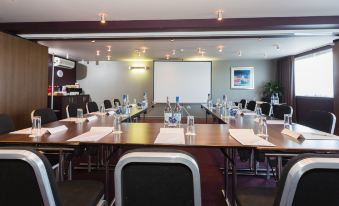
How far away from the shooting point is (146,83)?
866 cm

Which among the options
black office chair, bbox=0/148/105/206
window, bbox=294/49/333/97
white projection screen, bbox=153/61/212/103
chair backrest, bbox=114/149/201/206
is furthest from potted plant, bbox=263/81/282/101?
black office chair, bbox=0/148/105/206

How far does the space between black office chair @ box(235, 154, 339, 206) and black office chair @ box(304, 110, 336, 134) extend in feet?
4.83

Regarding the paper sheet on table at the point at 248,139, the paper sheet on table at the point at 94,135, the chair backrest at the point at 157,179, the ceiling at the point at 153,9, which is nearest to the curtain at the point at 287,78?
the ceiling at the point at 153,9

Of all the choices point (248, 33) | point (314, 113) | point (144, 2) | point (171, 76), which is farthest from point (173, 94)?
point (314, 113)

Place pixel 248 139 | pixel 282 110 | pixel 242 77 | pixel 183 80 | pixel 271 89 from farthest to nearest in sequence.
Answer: pixel 242 77
pixel 183 80
pixel 271 89
pixel 282 110
pixel 248 139

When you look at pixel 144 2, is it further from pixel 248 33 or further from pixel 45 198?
pixel 45 198

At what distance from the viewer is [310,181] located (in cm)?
82

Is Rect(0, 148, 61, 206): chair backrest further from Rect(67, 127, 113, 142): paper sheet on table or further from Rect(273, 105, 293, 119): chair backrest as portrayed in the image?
Rect(273, 105, 293, 119): chair backrest

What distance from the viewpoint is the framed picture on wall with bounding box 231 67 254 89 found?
8320 mm

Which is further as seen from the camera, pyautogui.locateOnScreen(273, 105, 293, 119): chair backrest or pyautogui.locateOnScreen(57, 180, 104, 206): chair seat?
pyautogui.locateOnScreen(273, 105, 293, 119): chair backrest

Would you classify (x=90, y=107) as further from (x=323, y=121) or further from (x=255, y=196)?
(x=323, y=121)

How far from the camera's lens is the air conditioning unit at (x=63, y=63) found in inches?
279

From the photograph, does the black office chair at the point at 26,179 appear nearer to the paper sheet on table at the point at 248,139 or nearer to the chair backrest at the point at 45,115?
the paper sheet on table at the point at 248,139

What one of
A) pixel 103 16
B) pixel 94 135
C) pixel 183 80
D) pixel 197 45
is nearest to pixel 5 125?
pixel 94 135
